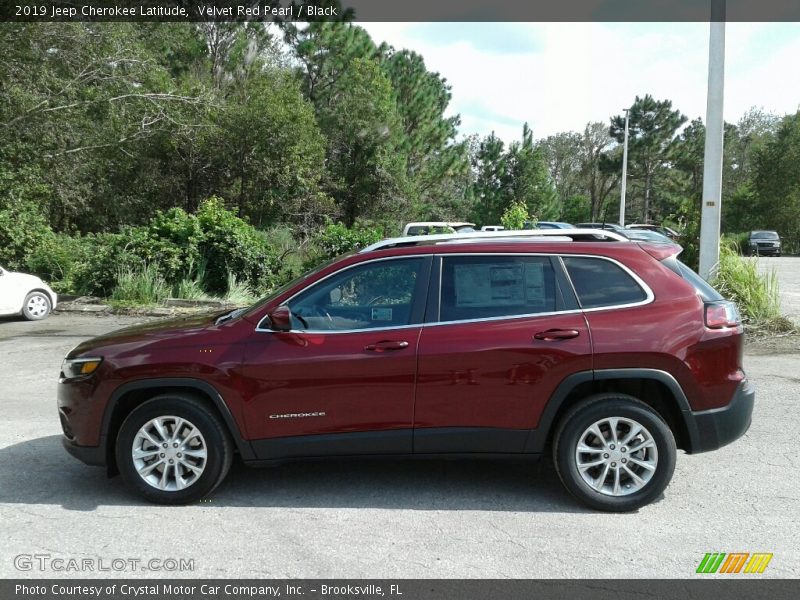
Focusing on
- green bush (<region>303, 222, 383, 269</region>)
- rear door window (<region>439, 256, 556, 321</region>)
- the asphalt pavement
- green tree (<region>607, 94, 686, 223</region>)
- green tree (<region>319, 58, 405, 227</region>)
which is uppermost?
green tree (<region>607, 94, 686, 223</region>)

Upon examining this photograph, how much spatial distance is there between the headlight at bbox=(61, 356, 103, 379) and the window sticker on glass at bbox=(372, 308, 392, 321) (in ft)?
5.88

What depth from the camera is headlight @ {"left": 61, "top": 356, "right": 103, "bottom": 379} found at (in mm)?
4660

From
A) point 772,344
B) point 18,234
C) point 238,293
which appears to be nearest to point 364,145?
point 18,234

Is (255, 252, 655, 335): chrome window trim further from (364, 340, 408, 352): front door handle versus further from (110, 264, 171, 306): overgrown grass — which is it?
(110, 264, 171, 306): overgrown grass

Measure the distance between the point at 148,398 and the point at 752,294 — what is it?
387 inches

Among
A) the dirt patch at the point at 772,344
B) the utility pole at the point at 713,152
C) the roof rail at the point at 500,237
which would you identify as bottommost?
the dirt patch at the point at 772,344

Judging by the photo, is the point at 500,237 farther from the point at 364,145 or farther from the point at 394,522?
the point at 364,145

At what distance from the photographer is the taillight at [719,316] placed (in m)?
4.52

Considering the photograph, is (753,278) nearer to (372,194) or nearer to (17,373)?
(17,373)

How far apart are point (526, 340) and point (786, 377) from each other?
549 centimetres

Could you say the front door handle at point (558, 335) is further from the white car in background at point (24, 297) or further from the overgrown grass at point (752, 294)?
the white car in background at point (24, 297)

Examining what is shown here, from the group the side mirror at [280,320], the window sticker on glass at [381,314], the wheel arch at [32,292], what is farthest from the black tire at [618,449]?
→ the wheel arch at [32,292]

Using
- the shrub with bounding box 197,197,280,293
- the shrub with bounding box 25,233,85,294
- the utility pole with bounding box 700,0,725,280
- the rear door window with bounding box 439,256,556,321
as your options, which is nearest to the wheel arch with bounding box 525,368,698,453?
the rear door window with bounding box 439,256,556,321

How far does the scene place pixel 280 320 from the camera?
14.8ft
